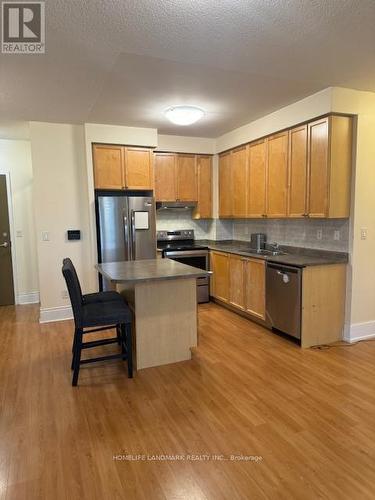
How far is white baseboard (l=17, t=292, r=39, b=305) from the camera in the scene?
17.4 feet

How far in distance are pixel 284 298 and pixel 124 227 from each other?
2206mm

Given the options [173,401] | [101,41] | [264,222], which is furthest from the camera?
[264,222]

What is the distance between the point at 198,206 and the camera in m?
5.35

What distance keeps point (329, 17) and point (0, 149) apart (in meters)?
4.77

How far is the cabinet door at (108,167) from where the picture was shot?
433cm

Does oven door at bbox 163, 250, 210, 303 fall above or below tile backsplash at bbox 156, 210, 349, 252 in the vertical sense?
below

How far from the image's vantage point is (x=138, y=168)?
4555 mm

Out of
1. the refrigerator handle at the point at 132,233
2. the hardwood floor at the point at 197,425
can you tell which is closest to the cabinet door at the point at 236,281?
the hardwood floor at the point at 197,425

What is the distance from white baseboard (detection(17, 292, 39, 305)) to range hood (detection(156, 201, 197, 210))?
248 centimetres

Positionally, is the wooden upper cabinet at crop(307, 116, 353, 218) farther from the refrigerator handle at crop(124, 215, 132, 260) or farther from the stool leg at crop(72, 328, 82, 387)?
the stool leg at crop(72, 328, 82, 387)

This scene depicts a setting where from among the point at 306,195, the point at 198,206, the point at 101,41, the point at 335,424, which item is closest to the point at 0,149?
the point at 198,206

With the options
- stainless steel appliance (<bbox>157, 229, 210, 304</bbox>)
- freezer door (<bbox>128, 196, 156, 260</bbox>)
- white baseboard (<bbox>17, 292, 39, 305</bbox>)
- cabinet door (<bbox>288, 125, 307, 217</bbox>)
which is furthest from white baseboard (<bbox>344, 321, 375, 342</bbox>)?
white baseboard (<bbox>17, 292, 39, 305</bbox>)

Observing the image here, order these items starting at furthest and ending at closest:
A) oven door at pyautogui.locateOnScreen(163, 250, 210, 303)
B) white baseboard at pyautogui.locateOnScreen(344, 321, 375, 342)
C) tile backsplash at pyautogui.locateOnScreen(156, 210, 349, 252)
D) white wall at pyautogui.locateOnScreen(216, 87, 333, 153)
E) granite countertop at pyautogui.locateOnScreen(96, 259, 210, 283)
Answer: oven door at pyautogui.locateOnScreen(163, 250, 210, 303) < tile backsplash at pyautogui.locateOnScreen(156, 210, 349, 252) < white baseboard at pyautogui.locateOnScreen(344, 321, 375, 342) < white wall at pyautogui.locateOnScreen(216, 87, 333, 153) < granite countertop at pyautogui.locateOnScreen(96, 259, 210, 283)

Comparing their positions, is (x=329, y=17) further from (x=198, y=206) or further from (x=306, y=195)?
(x=198, y=206)
